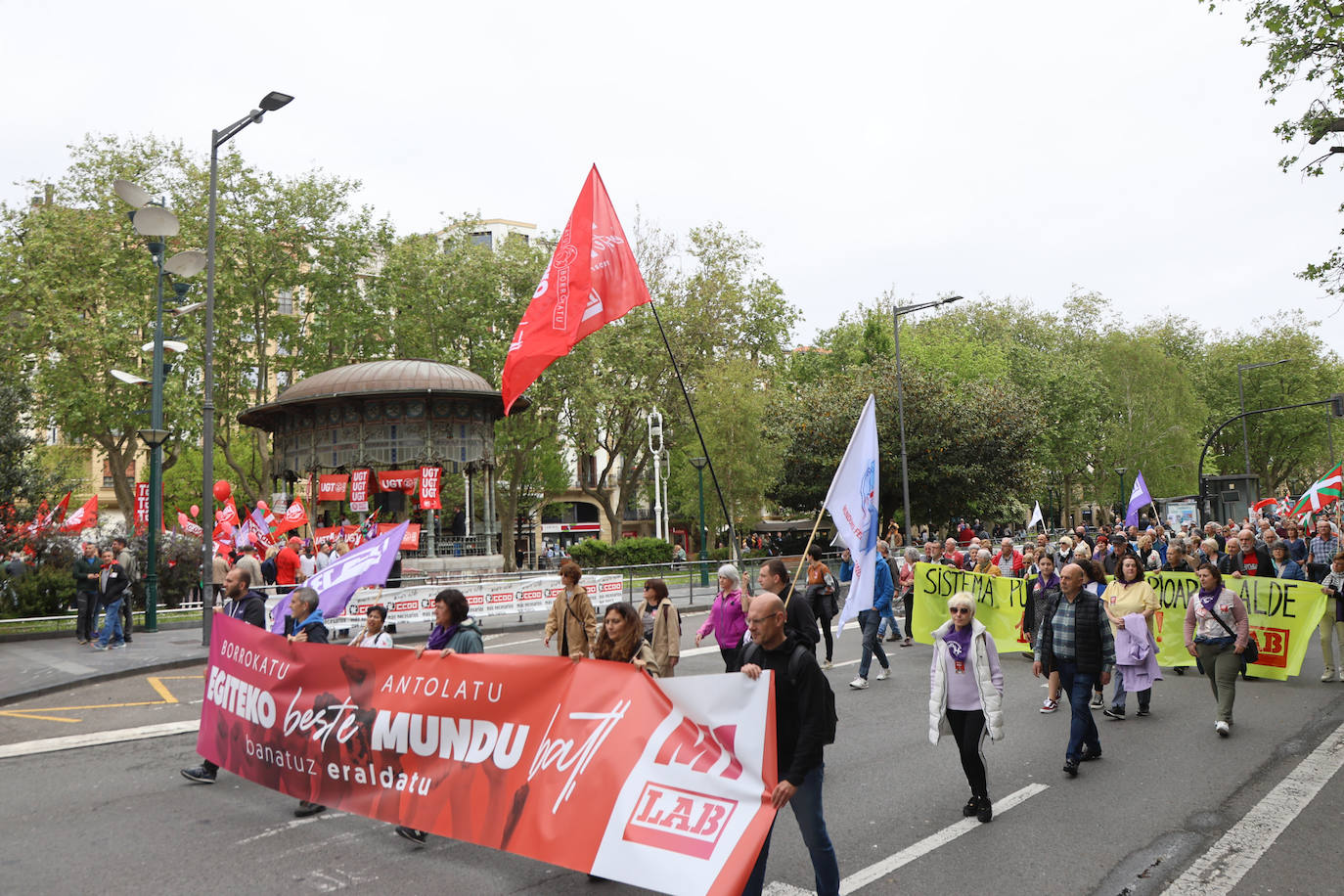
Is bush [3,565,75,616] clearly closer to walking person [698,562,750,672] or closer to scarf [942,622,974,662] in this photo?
walking person [698,562,750,672]

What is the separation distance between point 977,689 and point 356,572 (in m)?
5.49

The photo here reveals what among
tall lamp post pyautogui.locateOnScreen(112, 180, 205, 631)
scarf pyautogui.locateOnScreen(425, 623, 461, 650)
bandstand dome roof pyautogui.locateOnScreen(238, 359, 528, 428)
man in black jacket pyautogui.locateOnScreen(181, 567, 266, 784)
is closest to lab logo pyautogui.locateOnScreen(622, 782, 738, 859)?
scarf pyautogui.locateOnScreen(425, 623, 461, 650)

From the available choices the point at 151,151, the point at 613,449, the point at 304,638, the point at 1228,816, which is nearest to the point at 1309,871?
the point at 1228,816

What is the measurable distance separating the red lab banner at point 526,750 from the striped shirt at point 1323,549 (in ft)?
45.0

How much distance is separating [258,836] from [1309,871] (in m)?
6.21

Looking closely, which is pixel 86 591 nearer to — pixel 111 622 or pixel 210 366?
pixel 111 622

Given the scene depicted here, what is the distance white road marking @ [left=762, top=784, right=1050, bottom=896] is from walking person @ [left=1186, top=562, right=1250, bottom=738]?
2955mm

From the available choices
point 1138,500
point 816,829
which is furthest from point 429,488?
point 816,829

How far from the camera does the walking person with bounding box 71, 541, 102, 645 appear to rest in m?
15.6

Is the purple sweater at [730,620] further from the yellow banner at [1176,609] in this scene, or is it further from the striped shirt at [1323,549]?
the striped shirt at [1323,549]

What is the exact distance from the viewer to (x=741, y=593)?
8602 mm

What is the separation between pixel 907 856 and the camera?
562 cm

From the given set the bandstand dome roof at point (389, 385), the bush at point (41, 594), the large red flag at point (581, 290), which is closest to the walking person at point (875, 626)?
the large red flag at point (581, 290)

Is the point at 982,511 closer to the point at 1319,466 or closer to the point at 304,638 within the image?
the point at 304,638
